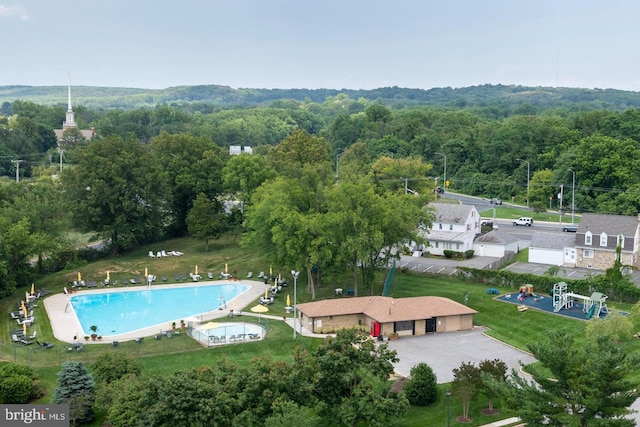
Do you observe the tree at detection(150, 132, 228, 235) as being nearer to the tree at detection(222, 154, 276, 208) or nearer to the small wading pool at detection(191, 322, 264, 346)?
the tree at detection(222, 154, 276, 208)

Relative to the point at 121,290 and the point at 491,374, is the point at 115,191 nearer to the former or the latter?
the point at 121,290

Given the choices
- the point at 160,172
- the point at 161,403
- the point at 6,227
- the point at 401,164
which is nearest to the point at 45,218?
the point at 6,227

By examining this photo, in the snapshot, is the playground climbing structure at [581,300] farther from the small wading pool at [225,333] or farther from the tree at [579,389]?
the tree at [579,389]

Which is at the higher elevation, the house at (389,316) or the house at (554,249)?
the house at (554,249)

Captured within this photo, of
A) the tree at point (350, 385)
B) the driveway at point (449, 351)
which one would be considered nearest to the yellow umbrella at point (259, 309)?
the driveway at point (449, 351)

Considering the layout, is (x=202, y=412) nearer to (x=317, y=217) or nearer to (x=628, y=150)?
(x=317, y=217)

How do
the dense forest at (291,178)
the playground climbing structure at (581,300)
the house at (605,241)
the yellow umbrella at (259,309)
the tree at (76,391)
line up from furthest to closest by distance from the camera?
the house at (605,241) < the dense forest at (291,178) < the yellow umbrella at (259,309) < the playground climbing structure at (581,300) < the tree at (76,391)

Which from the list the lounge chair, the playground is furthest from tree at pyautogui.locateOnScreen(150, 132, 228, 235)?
the playground

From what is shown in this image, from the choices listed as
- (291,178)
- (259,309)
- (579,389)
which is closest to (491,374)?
(579,389)
